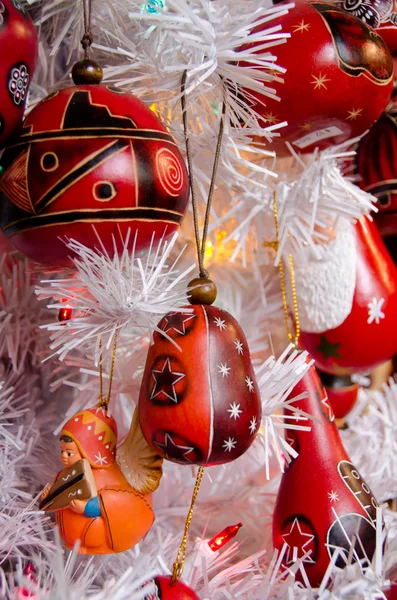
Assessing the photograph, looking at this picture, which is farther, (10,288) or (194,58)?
(10,288)

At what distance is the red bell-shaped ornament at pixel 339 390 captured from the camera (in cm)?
73

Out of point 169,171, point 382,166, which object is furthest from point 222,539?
point 382,166

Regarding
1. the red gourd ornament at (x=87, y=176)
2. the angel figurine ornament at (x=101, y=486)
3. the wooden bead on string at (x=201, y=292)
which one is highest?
the red gourd ornament at (x=87, y=176)

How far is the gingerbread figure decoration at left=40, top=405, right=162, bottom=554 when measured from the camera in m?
0.41

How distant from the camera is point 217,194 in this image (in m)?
0.64

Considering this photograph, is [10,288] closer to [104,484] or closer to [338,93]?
[104,484]

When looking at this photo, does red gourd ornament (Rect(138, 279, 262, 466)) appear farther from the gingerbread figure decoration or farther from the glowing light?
the glowing light

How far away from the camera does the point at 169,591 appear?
404mm

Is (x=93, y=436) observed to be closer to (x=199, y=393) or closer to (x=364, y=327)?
(x=199, y=393)

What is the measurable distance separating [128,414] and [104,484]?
0.17m

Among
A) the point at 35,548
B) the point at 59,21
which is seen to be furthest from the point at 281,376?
the point at 59,21

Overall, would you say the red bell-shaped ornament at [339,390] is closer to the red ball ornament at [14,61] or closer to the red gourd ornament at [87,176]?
the red gourd ornament at [87,176]

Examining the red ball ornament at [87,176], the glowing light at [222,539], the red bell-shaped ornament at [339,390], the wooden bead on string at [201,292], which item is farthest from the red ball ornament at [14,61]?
the red bell-shaped ornament at [339,390]

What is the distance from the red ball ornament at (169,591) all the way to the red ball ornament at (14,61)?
0.34 metres
